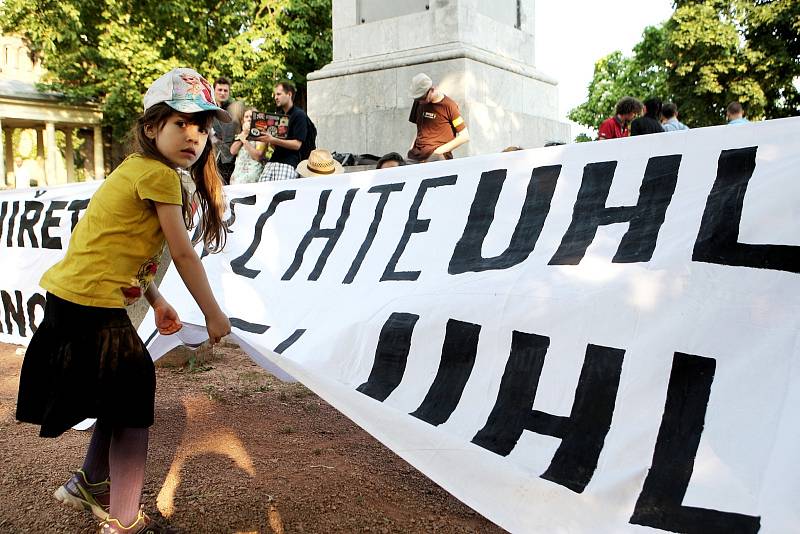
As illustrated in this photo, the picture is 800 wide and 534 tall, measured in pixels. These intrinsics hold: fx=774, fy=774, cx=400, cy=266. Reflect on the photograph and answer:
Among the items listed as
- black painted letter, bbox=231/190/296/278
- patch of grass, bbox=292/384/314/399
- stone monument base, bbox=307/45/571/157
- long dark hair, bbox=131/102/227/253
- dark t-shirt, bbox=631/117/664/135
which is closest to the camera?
long dark hair, bbox=131/102/227/253

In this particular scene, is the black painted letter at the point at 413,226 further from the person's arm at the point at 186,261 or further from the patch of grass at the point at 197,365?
the patch of grass at the point at 197,365

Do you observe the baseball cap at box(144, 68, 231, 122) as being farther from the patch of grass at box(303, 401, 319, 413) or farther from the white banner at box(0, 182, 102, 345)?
the white banner at box(0, 182, 102, 345)

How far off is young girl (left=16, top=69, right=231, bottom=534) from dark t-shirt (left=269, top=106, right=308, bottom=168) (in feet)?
15.0

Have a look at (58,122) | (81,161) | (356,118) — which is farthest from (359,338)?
(81,161)

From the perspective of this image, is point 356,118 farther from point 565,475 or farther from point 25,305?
point 565,475

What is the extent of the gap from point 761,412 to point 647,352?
13.7 inches

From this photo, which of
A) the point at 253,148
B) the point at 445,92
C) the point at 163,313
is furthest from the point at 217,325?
the point at 445,92

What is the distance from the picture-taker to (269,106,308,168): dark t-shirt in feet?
23.5

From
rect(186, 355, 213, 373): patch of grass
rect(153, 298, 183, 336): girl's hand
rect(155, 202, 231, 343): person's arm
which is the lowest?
rect(186, 355, 213, 373): patch of grass

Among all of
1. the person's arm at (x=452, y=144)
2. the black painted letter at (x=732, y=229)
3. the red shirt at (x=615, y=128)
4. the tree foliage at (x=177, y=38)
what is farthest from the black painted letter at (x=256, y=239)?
the tree foliage at (x=177, y=38)

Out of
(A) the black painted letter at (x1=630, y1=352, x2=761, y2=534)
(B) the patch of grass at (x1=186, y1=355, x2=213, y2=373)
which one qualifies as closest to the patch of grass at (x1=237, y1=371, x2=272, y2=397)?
(B) the patch of grass at (x1=186, y1=355, x2=213, y2=373)

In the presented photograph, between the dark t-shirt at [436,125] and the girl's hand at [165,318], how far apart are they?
4463mm

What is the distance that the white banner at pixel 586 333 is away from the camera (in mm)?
2014

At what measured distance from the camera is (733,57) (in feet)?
80.0
